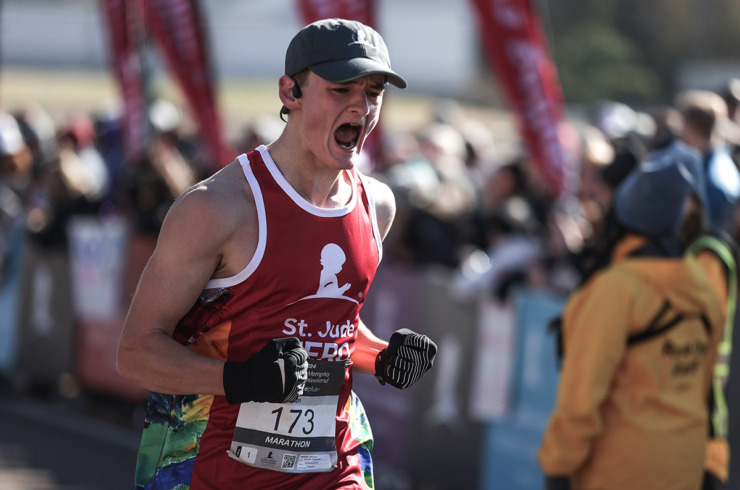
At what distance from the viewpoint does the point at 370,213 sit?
12.2 ft

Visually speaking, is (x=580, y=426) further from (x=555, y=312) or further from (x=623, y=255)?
(x=555, y=312)

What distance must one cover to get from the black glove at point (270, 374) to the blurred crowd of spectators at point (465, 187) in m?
1.90

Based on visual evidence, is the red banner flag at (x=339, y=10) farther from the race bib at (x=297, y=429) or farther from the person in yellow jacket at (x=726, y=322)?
the race bib at (x=297, y=429)

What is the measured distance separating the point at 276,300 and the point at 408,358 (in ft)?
1.57

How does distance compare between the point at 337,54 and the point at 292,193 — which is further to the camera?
the point at 292,193

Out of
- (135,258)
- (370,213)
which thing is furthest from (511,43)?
(370,213)

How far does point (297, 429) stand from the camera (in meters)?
3.52

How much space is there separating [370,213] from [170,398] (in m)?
0.81

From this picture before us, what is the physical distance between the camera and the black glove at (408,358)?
3643 mm

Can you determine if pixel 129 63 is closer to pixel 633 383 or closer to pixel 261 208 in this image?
pixel 633 383

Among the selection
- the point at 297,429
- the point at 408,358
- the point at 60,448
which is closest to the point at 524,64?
the point at 60,448

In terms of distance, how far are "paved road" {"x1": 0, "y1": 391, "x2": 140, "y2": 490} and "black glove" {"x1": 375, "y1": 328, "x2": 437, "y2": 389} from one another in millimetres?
4766

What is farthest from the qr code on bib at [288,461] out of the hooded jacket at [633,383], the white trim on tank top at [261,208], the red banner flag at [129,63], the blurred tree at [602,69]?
the blurred tree at [602,69]

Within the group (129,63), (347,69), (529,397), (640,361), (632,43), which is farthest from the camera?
(632,43)
